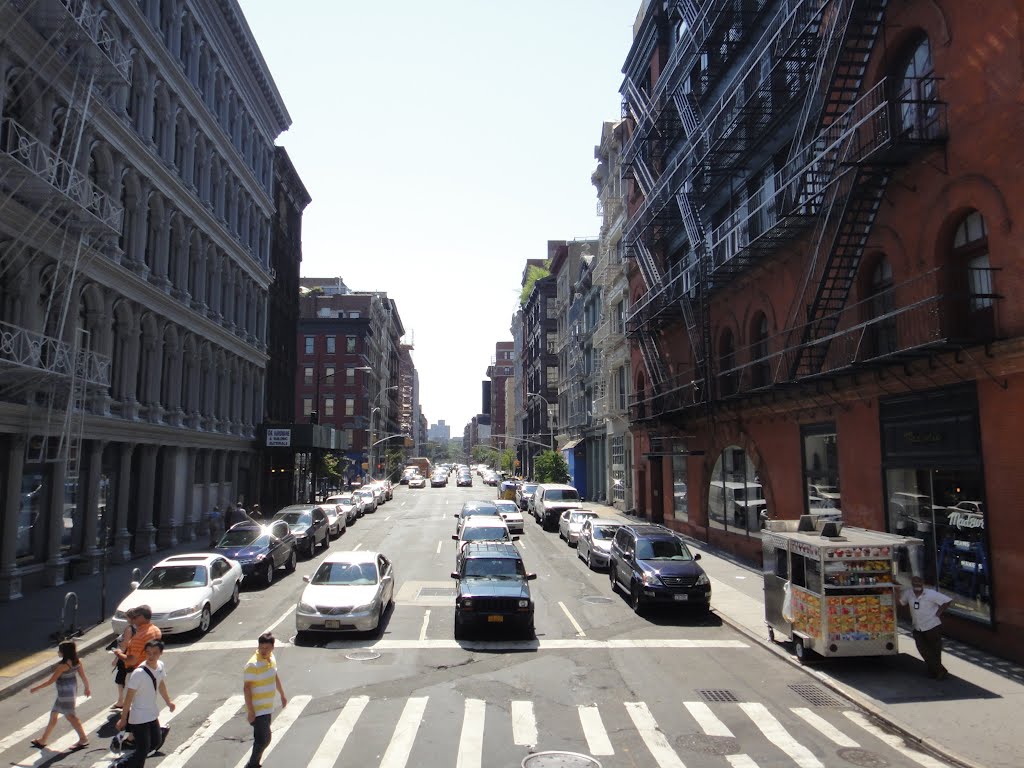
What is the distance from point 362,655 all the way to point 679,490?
22.8m

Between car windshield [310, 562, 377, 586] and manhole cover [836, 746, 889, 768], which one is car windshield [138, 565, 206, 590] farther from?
manhole cover [836, 746, 889, 768]

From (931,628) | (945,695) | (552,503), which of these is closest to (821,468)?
(931,628)

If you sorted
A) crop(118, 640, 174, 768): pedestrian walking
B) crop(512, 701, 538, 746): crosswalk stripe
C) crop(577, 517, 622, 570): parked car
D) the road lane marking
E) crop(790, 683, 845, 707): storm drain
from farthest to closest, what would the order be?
crop(577, 517, 622, 570): parked car
the road lane marking
crop(790, 683, 845, 707): storm drain
crop(512, 701, 538, 746): crosswalk stripe
crop(118, 640, 174, 768): pedestrian walking

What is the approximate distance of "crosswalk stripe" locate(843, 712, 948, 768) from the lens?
9164mm

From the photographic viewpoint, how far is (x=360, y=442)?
90938mm

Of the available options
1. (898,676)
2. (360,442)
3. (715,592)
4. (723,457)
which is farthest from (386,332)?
(898,676)

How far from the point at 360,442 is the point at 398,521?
164ft

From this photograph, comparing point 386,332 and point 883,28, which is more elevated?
point 386,332

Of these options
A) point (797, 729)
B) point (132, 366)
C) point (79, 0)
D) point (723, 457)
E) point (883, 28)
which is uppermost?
point (79, 0)

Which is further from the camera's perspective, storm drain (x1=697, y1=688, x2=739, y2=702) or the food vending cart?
the food vending cart

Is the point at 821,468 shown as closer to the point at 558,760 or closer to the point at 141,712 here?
the point at 558,760

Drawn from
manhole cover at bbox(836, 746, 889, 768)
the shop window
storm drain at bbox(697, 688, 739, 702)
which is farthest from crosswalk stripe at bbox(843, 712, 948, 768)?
the shop window

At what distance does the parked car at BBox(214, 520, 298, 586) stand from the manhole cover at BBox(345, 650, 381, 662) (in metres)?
7.85

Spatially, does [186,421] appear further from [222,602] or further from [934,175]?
[934,175]
